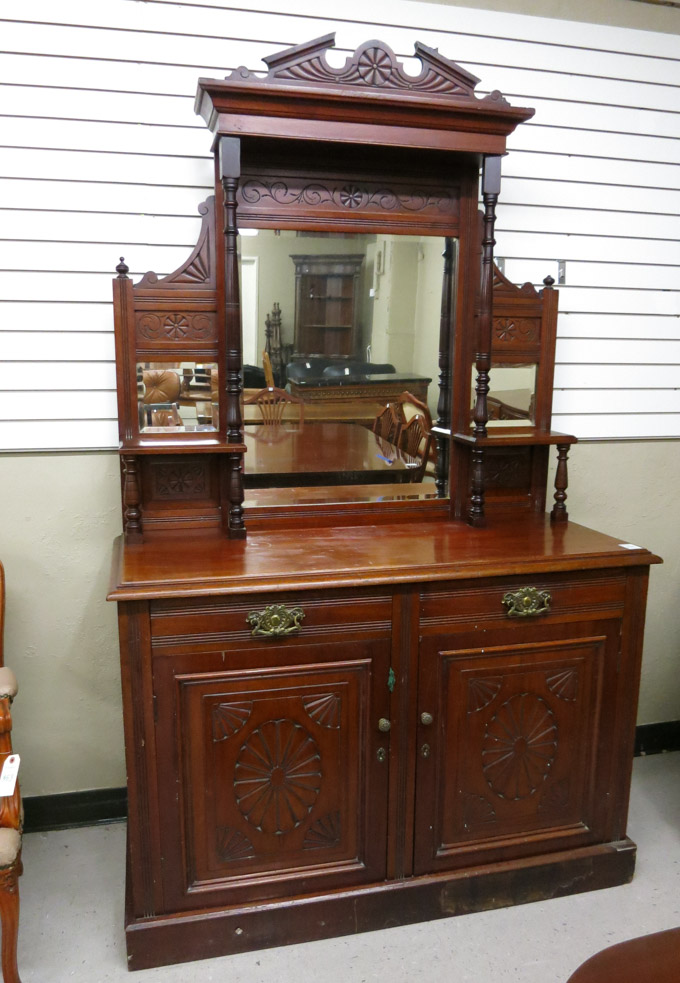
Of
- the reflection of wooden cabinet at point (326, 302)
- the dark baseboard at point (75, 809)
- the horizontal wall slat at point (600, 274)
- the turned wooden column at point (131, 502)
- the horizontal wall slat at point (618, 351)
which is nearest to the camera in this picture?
the turned wooden column at point (131, 502)

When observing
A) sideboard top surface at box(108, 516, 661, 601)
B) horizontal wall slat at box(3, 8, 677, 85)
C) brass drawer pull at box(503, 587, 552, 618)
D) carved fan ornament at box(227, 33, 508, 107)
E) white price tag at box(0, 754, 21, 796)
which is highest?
horizontal wall slat at box(3, 8, 677, 85)

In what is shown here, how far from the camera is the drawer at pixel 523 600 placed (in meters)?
2.26

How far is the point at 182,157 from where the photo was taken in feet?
8.27

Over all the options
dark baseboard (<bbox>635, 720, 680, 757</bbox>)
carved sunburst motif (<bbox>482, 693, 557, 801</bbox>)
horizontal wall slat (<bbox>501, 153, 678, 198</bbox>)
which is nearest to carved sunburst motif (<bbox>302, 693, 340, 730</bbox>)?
carved sunburst motif (<bbox>482, 693, 557, 801</bbox>)

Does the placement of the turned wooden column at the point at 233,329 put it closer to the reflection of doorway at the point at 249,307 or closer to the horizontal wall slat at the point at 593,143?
the reflection of doorway at the point at 249,307

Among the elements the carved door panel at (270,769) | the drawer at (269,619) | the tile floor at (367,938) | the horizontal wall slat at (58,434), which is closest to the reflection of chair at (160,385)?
the horizontal wall slat at (58,434)

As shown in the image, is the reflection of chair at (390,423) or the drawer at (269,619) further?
the reflection of chair at (390,423)

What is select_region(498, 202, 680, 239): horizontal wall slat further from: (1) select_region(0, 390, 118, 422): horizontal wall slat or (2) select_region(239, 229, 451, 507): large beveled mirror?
(1) select_region(0, 390, 118, 422): horizontal wall slat

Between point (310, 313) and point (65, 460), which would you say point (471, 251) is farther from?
point (65, 460)

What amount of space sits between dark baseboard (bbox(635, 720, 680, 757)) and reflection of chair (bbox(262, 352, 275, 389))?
2.24 meters

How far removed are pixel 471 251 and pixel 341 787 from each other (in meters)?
1.82

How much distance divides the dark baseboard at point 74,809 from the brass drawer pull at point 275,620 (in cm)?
119

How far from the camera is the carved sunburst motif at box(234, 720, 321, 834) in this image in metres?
2.20

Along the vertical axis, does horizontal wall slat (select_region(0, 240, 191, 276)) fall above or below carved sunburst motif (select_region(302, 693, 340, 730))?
above
